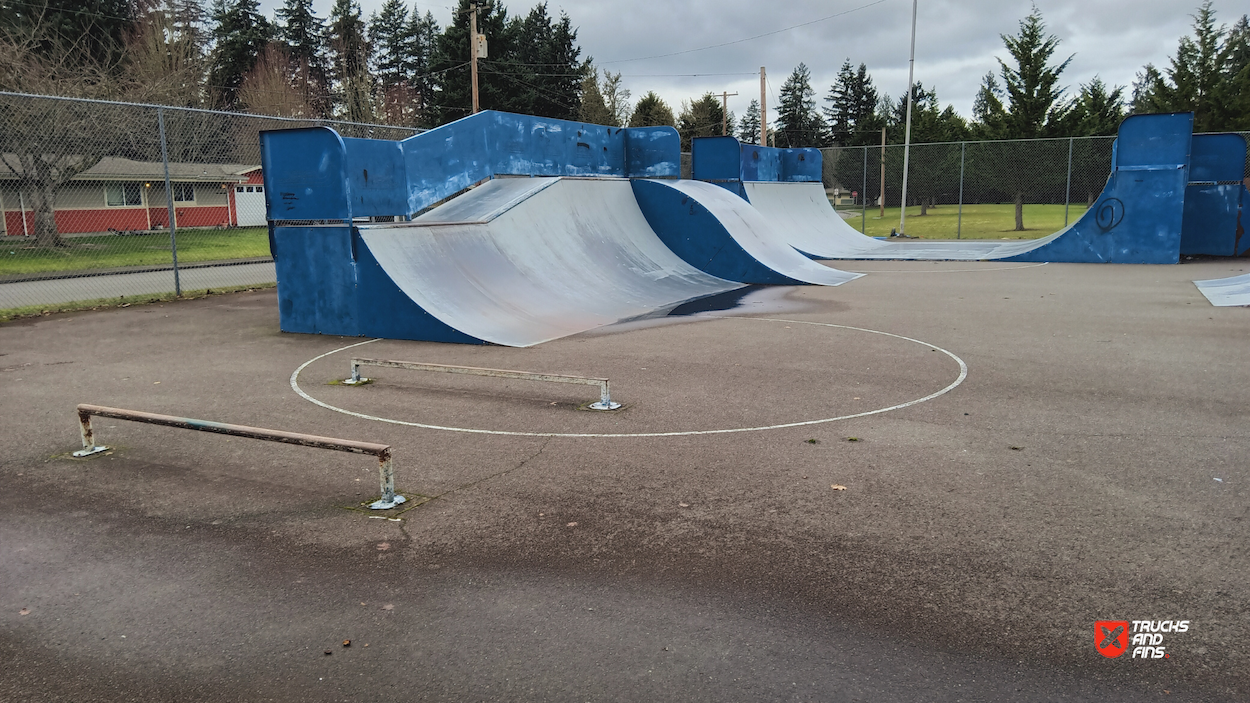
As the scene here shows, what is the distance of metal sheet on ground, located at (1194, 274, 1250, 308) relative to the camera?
1254 centimetres

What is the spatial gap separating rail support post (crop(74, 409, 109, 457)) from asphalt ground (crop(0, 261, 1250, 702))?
0.69ft

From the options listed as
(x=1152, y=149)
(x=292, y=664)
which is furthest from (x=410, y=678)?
(x=1152, y=149)

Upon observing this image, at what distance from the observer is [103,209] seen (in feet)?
100

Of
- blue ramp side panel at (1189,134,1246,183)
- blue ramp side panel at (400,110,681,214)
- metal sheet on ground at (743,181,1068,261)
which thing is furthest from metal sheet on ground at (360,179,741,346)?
blue ramp side panel at (1189,134,1246,183)

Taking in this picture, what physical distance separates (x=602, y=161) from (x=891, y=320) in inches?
351

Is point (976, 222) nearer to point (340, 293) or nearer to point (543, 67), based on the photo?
point (543, 67)

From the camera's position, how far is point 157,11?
133 feet

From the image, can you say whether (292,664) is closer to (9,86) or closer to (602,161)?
(602,161)

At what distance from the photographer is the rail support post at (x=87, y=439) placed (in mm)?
5945

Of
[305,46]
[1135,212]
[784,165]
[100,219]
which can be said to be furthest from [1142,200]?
[305,46]

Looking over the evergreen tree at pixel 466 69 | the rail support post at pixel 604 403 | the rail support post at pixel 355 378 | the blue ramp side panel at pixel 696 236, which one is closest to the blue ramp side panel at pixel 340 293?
the rail support post at pixel 355 378

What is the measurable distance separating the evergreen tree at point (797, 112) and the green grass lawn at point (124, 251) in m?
55.7

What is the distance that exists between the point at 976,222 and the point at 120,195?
3564 cm

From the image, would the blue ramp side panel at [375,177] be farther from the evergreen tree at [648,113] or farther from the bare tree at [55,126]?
the evergreen tree at [648,113]
